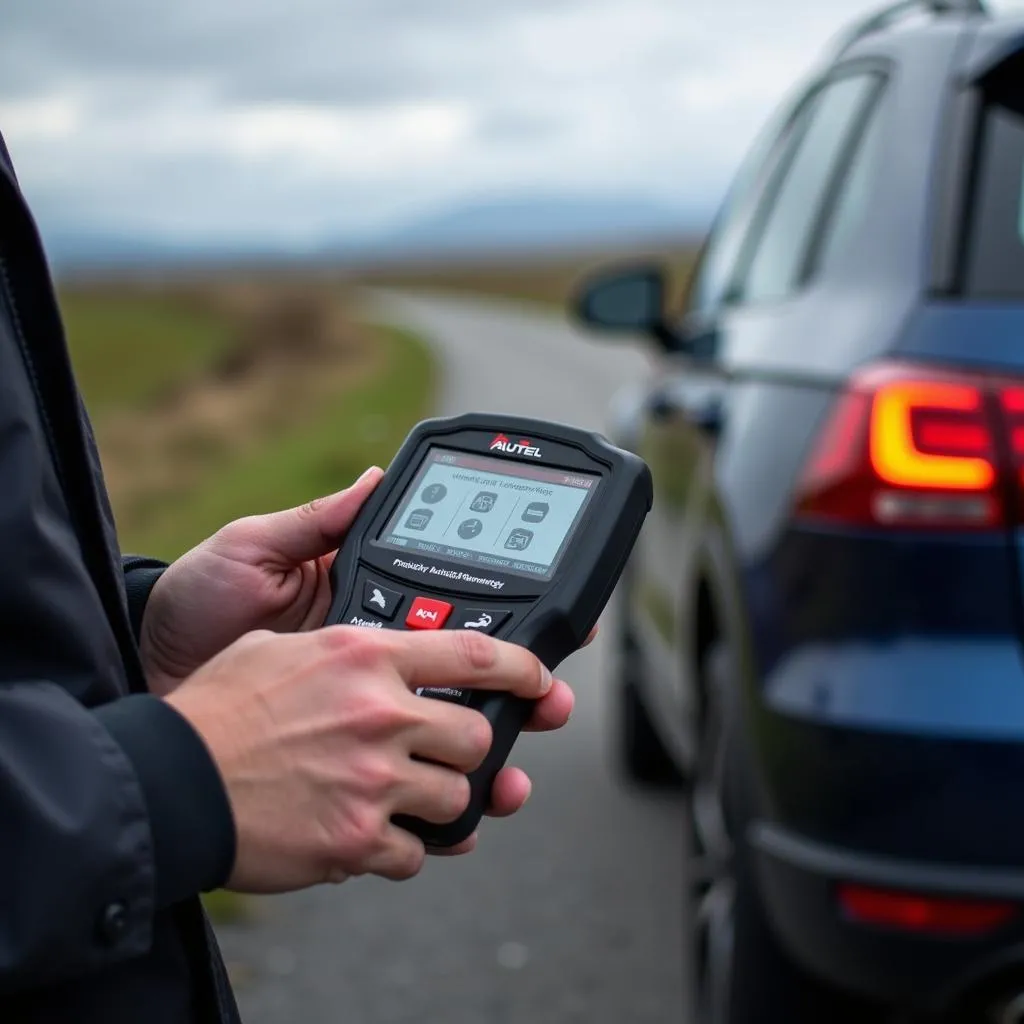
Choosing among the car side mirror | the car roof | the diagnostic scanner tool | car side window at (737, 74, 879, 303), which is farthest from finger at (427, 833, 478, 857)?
the car side mirror

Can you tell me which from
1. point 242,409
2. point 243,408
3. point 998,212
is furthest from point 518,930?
point 243,408

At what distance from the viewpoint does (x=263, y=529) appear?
163 centimetres

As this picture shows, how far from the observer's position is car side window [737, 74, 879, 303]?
3268 millimetres

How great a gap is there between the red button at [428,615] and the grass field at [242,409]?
476mm

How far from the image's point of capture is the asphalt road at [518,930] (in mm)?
3570

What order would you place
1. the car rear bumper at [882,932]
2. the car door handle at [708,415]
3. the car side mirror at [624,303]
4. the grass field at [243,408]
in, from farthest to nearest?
the grass field at [243,408], the car side mirror at [624,303], the car door handle at [708,415], the car rear bumper at [882,932]

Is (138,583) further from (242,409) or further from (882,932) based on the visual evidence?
(242,409)

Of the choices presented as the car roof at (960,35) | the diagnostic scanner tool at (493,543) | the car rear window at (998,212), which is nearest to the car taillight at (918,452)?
the car rear window at (998,212)

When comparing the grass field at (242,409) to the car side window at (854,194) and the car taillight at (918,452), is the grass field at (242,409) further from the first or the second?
the car side window at (854,194)

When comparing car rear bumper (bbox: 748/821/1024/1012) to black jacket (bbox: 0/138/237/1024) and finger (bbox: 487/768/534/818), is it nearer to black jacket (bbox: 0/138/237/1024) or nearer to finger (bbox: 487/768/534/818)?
finger (bbox: 487/768/534/818)

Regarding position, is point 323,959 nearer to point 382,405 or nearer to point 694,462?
point 694,462

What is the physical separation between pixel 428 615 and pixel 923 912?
1.13m

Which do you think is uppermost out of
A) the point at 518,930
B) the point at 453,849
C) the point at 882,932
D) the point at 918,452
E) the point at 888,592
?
the point at 453,849

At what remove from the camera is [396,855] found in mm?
1247
